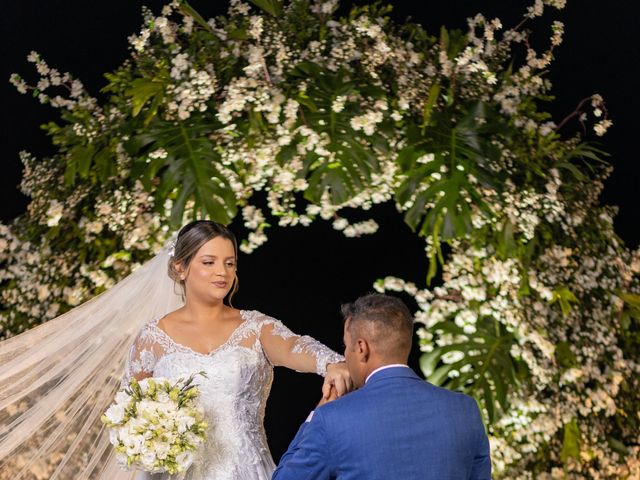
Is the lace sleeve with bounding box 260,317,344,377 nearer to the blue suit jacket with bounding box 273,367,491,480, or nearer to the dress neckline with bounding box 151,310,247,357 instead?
the dress neckline with bounding box 151,310,247,357

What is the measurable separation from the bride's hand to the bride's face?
61 cm

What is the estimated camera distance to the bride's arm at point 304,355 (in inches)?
128

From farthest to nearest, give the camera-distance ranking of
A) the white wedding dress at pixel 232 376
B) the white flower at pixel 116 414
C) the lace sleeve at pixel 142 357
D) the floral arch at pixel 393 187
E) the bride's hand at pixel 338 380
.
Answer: the floral arch at pixel 393 187, the lace sleeve at pixel 142 357, the white wedding dress at pixel 232 376, the white flower at pixel 116 414, the bride's hand at pixel 338 380

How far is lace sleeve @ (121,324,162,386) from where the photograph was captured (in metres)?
3.77

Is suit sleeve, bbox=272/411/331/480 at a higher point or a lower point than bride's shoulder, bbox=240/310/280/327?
lower

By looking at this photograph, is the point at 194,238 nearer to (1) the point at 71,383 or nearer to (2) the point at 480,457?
(1) the point at 71,383

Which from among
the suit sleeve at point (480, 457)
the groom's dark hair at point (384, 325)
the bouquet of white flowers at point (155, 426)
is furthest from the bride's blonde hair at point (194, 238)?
the suit sleeve at point (480, 457)

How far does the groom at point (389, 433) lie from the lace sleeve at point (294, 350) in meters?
0.85

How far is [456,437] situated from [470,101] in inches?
107

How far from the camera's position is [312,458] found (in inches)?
100

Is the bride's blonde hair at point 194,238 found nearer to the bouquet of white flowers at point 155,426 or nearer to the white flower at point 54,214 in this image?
the bouquet of white flowers at point 155,426

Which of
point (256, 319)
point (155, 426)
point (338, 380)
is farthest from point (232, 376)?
point (338, 380)

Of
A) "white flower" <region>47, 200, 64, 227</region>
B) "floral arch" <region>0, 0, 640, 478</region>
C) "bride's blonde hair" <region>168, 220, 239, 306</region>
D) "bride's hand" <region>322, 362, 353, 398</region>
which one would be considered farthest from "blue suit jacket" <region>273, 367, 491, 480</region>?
"white flower" <region>47, 200, 64, 227</region>

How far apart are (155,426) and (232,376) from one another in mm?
499
